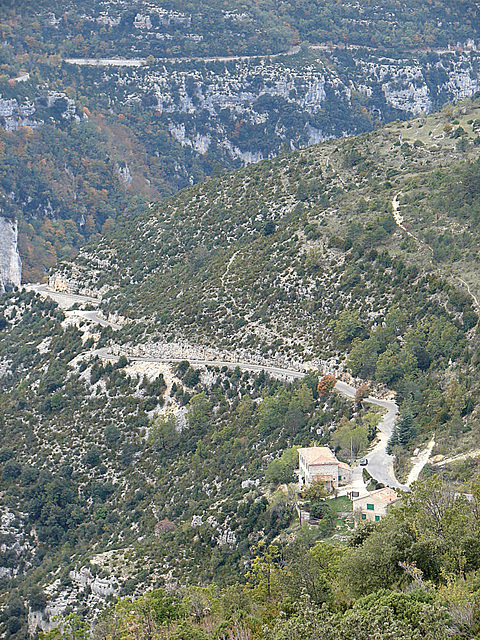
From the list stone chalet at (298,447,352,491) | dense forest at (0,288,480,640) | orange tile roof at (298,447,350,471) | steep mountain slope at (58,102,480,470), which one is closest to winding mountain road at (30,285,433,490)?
stone chalet at (298,447,352,491)

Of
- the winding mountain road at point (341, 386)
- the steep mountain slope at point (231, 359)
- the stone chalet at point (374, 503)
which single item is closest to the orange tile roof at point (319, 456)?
the winding mountain road at point (341, 386)

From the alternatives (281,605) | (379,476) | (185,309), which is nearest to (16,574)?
(185,309)

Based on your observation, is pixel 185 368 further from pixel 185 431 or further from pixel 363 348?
pixel 363 348

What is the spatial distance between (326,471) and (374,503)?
21.1 feet

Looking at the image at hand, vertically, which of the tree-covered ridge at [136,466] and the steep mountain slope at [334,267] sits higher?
the steep mountain slope at [334,267]

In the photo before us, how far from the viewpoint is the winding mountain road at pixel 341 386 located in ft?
204

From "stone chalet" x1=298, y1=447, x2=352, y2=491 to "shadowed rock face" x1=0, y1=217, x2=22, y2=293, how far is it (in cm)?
12569

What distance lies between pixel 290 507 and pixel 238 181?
64.2 meters

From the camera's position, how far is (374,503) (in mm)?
56094

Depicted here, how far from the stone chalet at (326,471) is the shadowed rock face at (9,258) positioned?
12569 centimetres

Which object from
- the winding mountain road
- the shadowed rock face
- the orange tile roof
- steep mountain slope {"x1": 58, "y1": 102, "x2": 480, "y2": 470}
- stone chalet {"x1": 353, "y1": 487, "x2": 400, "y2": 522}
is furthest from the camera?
the shadowed rock face

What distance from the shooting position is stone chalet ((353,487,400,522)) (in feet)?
181

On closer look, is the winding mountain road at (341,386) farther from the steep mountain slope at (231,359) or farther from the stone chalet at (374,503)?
the stone chalet at (374,503)

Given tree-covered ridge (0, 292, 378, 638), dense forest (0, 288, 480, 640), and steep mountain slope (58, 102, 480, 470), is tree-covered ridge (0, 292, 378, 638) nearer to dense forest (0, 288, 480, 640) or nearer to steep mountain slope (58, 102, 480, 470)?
dense forest (0, 288, 480, 640)
